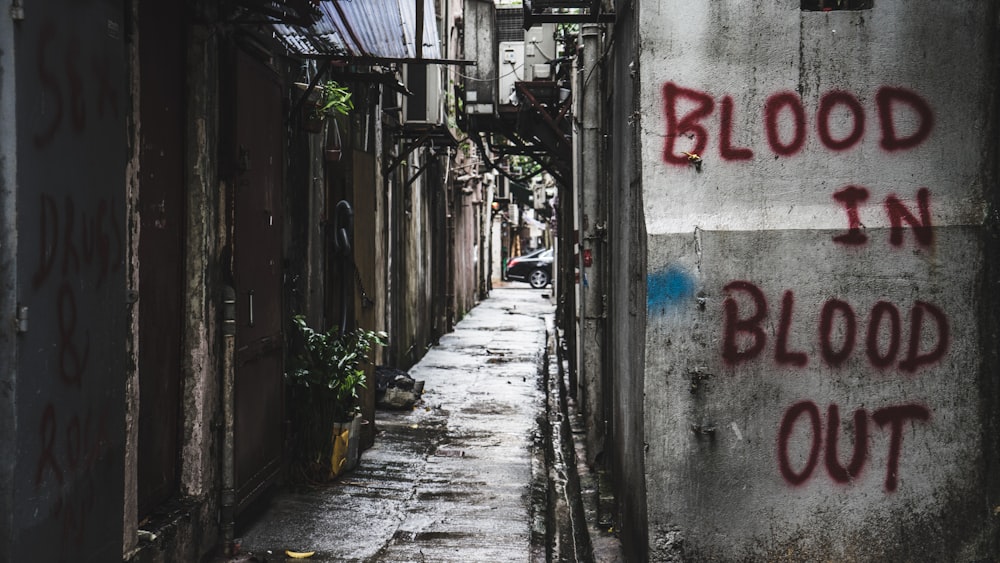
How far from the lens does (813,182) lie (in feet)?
14.3

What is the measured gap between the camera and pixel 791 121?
436 centimetres

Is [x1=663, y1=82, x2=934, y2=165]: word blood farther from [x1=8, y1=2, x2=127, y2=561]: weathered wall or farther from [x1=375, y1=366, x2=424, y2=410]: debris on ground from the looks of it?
[x1=375, y1=366, x2=424, y2=410]: debris on ground

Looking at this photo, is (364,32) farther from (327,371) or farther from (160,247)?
(327,371)

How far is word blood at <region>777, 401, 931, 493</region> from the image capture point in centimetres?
434

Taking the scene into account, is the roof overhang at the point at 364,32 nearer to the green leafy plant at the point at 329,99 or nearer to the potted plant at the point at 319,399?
the green leafy plant at the point at 329,99

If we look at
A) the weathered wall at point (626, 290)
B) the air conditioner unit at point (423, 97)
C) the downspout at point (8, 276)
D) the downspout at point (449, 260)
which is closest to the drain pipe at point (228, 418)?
the weathered wall at point (626, 290)

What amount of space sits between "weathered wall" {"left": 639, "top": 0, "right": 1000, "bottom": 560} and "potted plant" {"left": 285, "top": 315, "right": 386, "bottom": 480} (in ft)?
12.9

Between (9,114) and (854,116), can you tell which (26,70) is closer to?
(9,114)

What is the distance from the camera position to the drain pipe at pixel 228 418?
598 centimetres

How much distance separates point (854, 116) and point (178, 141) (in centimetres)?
391

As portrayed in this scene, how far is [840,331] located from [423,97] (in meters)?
10.3

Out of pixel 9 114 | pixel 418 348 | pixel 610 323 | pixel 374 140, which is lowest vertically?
pixel 418 348

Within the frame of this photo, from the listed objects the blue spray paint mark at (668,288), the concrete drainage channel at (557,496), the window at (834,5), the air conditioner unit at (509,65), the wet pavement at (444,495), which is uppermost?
the air conditioner unit at (509,65)

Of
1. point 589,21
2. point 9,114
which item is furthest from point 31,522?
point 589,21
